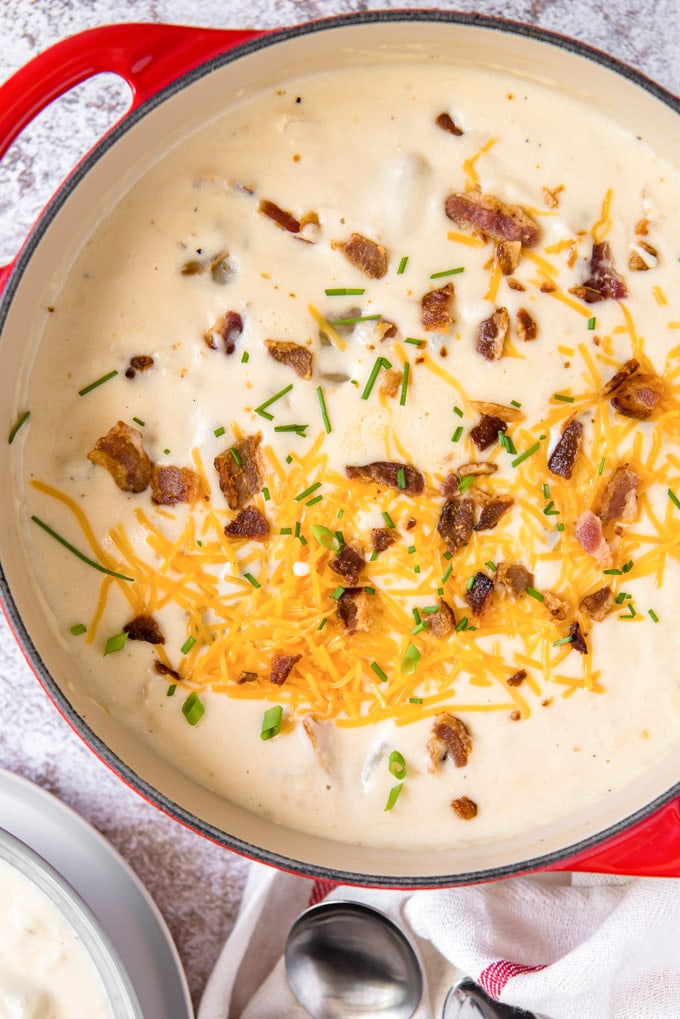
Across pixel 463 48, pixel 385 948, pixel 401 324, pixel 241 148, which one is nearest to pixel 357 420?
pixel 401 324

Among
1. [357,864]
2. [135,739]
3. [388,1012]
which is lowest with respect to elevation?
[388,1012]

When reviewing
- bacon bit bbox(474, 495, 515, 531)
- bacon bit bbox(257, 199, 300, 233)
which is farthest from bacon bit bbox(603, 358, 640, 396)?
bacon bit bbox(257, 199, 300, 233)

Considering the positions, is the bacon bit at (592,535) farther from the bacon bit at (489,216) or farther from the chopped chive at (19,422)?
the chopped chive at (19,422)

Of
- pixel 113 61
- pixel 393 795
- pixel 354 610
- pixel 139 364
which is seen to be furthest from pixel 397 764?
pixel 113 61

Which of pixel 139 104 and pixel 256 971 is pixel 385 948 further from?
pixel 139 104

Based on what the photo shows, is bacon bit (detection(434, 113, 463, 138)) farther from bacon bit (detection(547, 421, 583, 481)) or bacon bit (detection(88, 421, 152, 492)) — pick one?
bacon bit (detection(88, 421, 152, 492))

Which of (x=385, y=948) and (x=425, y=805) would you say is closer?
(x=425, y=805)

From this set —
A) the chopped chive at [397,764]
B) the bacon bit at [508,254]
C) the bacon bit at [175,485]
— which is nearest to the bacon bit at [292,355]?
the bacon bit at [175,485]

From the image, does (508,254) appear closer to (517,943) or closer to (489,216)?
(489,216)
